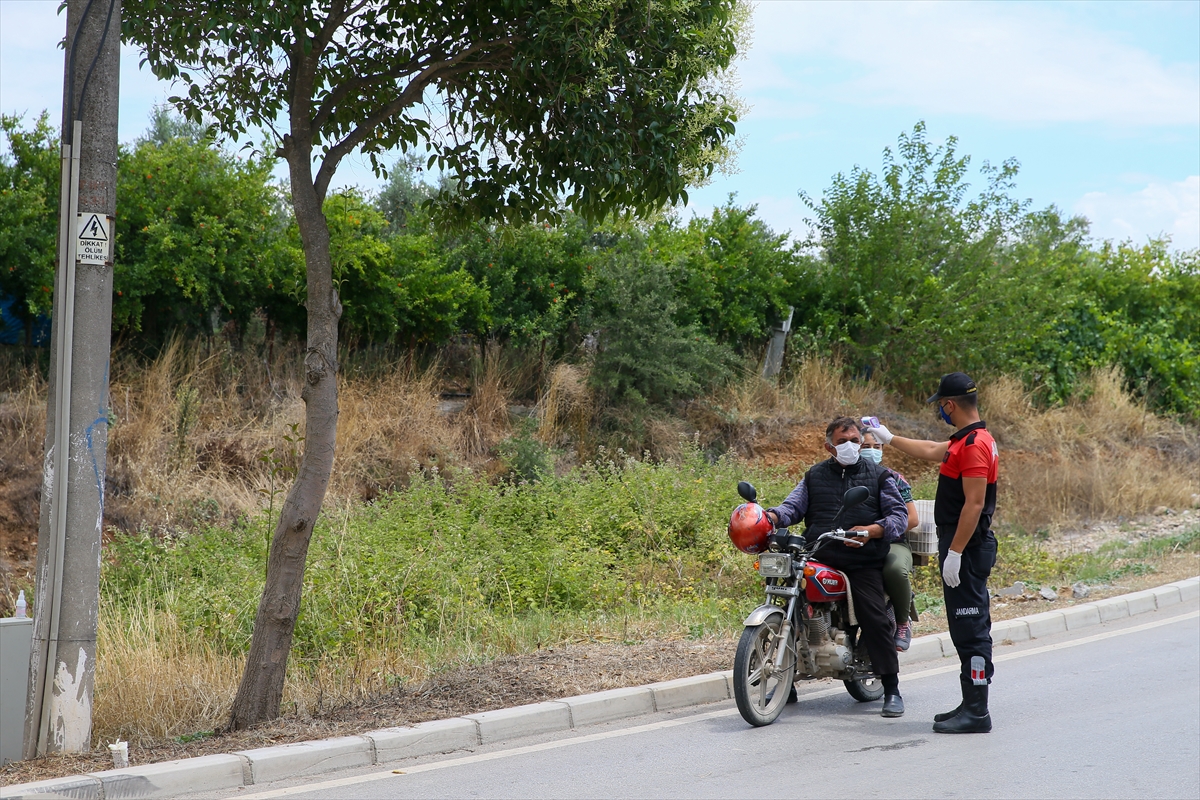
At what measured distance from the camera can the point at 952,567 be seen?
6082 mm

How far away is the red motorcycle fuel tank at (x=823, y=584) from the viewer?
6.42 metres

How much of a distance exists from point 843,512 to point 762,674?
1.17m

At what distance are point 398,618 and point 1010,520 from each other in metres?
10.7

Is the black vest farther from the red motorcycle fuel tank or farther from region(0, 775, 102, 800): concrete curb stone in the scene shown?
region(0, 775, 102, 800): concrete curb stone

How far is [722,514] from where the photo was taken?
12414 mm

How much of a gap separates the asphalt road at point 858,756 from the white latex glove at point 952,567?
95 centimetres

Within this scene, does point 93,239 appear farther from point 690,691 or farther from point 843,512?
point 843,512

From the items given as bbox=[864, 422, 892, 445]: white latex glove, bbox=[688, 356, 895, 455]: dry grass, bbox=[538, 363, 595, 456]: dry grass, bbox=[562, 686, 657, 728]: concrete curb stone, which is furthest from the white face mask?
bbox=[688, 356, 895, 455]: dry grass

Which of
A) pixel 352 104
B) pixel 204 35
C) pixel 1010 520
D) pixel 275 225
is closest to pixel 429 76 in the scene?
pixel 352 104

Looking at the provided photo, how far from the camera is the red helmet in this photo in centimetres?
646

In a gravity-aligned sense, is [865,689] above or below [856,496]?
below

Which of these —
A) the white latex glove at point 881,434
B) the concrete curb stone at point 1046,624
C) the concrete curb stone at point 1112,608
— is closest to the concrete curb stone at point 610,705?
the white latex glove at point 881,434

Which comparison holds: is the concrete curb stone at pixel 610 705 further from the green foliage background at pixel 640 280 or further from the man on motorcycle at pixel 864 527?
the green foliage background at pixel 640 280

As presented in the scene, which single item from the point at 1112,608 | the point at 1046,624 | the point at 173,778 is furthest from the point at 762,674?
the point at 1112,608
